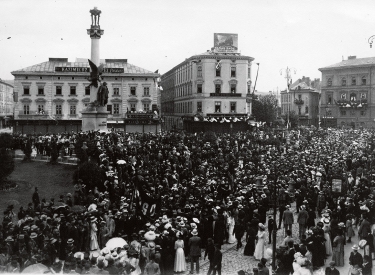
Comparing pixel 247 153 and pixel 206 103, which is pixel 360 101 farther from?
pixel 247 153

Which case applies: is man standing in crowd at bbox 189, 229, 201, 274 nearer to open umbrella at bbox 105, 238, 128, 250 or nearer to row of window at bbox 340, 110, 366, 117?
open umbrella at bbox 105, 238, 128, 250

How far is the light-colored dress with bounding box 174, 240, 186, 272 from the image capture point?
13.9m

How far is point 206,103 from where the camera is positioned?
68.8 metres

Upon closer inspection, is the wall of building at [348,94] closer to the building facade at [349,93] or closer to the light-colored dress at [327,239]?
the building facade at [349,93]

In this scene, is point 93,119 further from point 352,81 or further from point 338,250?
point 352,81

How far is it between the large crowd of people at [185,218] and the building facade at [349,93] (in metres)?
53.5

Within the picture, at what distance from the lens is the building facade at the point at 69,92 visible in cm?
6475

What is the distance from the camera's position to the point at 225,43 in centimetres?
6962

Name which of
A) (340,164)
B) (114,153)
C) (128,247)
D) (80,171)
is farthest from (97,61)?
(128,247)

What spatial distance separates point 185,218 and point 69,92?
5498cm

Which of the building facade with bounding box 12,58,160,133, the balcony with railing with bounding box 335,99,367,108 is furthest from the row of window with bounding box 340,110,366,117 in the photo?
the building facade with bounding box 12,58,160,133

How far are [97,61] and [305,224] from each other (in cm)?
3035

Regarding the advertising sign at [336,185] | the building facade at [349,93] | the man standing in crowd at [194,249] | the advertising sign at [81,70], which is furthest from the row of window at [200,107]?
the man standing in crowd at [194,249]

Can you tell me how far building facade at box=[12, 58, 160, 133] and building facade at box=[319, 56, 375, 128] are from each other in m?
37.3
